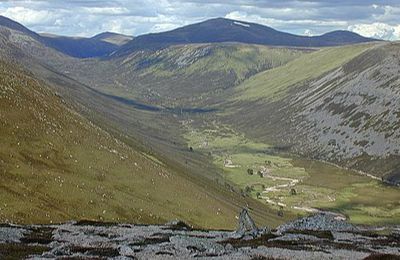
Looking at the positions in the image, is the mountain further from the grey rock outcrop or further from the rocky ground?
the grey rock outcrop

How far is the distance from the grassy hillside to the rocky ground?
65.5ft

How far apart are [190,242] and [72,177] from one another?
209ft

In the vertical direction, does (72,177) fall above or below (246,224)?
below

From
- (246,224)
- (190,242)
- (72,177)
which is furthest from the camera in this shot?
(72,177)

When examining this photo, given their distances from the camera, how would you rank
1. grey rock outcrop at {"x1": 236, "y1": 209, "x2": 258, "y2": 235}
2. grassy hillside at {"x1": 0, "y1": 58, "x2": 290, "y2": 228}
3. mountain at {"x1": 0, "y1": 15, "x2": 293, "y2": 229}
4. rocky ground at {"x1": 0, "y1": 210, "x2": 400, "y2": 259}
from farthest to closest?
1. mountain at {"x1": 0, "y1": 15, "x2": 293, "y2": 229}
2. grassy hillside at {"x1": 0, "y1": 58, "x2": 290, "y2": 228}
3. grey rock outcrop at {"x1": 236, "y1": 209, "x2": 258, "y2": 235}
4. rocky ground at {"x1": 0, "y1": 210, "x2": 400, "y2": 259}

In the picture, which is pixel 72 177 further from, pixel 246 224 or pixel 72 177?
pixel 246 224

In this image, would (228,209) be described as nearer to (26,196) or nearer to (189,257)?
(26,196)

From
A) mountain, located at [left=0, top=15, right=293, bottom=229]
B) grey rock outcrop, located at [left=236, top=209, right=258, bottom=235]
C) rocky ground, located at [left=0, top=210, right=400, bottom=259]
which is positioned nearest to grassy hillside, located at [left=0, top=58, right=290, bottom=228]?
mountain, located at [left=0, top=15, right=293, bottom=229]

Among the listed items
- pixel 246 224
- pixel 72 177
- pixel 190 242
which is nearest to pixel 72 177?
pixel 72 177

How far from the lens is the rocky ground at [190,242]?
4994 cm

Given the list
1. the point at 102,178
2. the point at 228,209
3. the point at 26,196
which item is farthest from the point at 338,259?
the point at 228,209

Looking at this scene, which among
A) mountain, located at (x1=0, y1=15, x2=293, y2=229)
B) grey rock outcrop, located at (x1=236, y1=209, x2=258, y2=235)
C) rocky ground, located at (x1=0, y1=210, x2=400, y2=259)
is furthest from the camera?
mountain, located at (x1=0, y1=15, x2=293, y2=229)

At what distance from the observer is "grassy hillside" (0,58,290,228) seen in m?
98.3

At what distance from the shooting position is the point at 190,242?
57438mm
